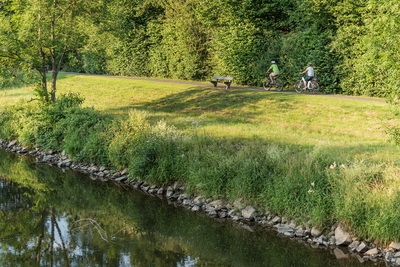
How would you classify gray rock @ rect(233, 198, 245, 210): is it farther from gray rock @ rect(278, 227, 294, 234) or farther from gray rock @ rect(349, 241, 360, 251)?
gray rock @ rect(349, 241, 360, 251)

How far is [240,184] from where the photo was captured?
12281mm

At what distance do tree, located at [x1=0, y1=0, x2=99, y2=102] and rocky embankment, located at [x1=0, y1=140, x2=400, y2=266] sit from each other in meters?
6.19

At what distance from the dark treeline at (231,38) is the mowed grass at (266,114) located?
2.15m

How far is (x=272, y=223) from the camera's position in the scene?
37.8 feet

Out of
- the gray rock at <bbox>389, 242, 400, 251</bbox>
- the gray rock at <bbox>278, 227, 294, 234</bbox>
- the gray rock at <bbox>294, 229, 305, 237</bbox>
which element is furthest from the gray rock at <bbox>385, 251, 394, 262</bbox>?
the gray rock at <bbox>278, 227, 294, 234</bbox>

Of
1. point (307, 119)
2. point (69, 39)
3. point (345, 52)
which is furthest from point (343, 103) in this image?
point (69, 39)

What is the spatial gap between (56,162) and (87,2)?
7.14 metres

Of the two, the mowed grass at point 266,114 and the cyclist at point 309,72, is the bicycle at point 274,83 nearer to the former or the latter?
the cyclist at point 309,72

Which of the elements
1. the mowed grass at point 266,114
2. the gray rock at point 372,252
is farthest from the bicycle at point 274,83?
the gray rock at point 372,252

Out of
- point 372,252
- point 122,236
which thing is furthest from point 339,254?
point 122,236

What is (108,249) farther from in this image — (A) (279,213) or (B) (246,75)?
(B) (246,75)

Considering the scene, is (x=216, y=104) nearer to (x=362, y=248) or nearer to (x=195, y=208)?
Result: (x=195, y=208)

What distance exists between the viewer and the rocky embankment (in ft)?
32.5

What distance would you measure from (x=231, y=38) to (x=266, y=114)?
1035cm
